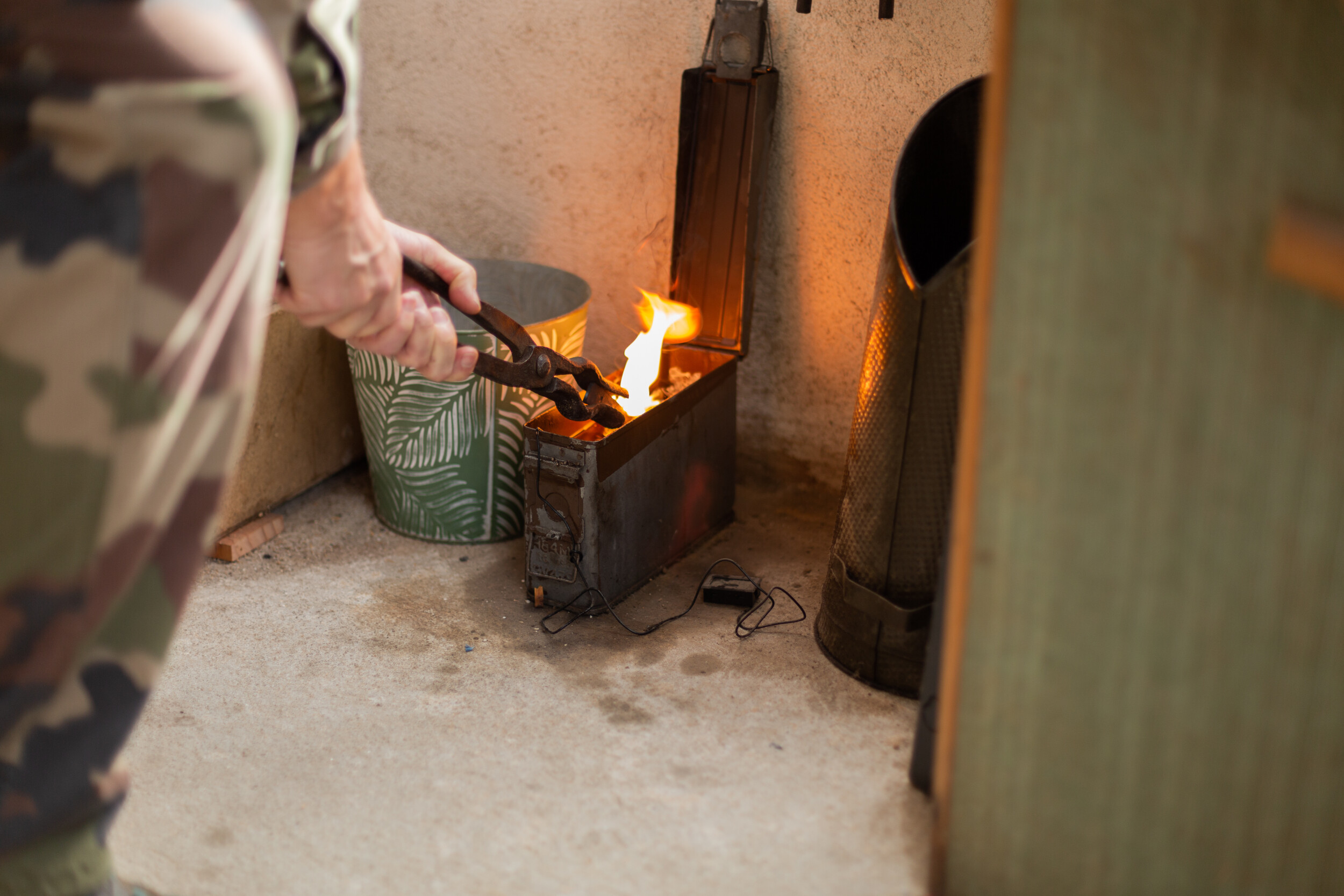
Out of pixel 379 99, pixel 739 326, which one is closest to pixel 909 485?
pixel 739 326

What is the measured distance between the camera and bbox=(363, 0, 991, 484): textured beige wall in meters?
2.29

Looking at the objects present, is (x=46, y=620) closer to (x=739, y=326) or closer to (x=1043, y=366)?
(x=1043, y=366)

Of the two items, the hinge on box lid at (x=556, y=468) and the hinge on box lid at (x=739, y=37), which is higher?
the hinge on box lid at (x=739, y=37)

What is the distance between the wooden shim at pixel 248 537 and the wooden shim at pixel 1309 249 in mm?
1974

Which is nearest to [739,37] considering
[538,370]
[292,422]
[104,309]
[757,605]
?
[538,370]

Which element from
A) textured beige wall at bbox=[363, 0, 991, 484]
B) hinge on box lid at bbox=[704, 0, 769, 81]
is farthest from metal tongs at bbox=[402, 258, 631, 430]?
hinge on box lid at bbox=[704, 0, 769, 81]

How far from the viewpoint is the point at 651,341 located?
2.32 metres

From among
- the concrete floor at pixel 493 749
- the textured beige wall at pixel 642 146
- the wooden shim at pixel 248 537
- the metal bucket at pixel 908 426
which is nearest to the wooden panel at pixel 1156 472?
the concrete floor at pixel 493 749

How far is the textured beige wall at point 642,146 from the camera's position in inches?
90.1

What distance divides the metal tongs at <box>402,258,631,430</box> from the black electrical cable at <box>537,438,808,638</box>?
112 millimetres

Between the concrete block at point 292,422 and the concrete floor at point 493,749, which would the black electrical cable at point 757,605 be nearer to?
the concrete floor at point 493,749

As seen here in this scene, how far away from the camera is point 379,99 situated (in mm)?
2736

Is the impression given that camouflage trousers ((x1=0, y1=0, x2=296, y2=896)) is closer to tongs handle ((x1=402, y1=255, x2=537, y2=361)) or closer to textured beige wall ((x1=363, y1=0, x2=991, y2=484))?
tongs handle ((x1=402, y1=255, x2=537, y2=361))

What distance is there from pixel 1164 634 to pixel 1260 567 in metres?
0.11
